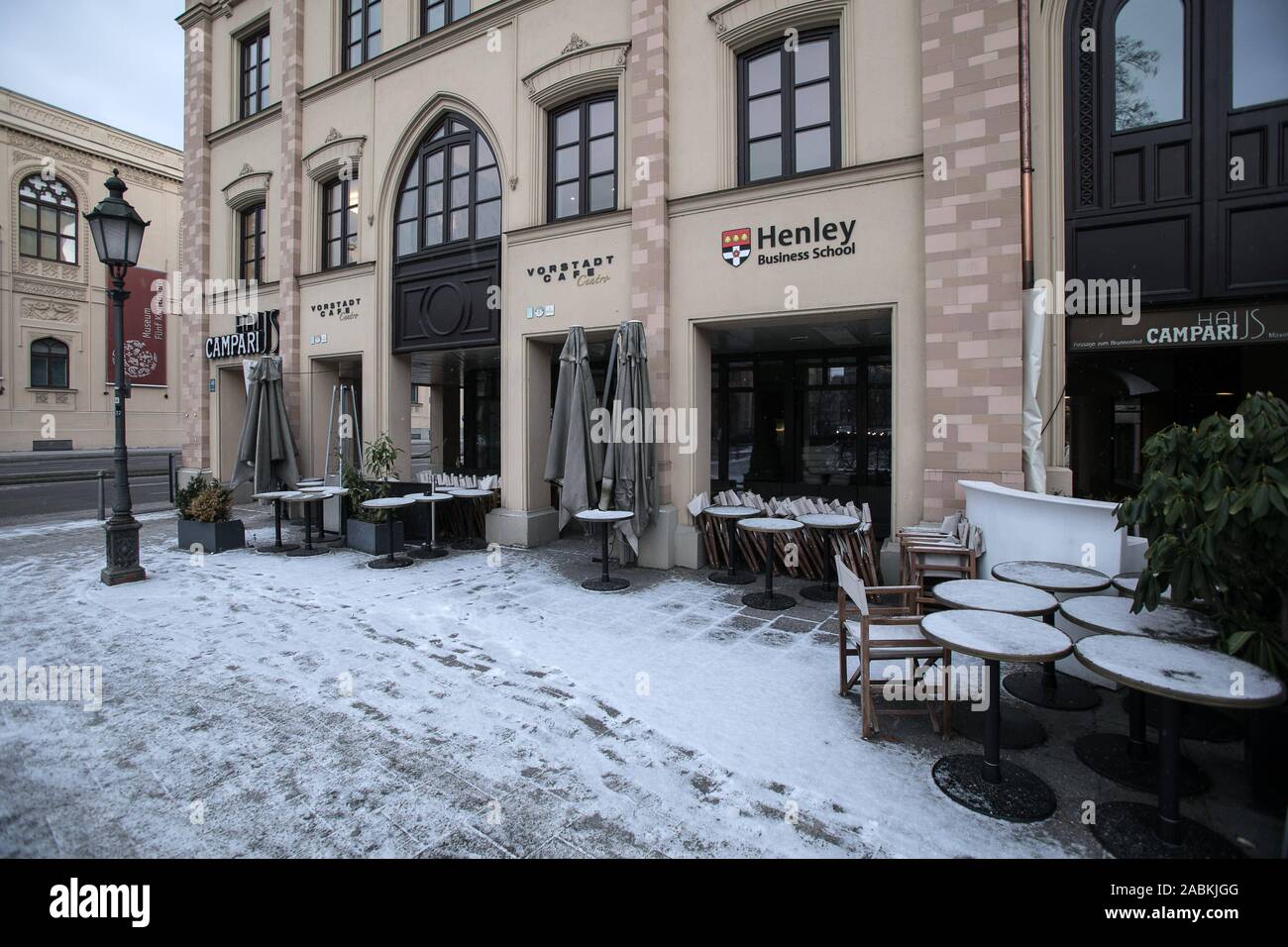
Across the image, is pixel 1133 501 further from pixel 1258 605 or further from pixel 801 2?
pixel 801 2

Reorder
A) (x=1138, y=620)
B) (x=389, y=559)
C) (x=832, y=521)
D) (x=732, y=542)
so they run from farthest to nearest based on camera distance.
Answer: (x=389, y=559) → (x=732, y=542) → (x=832, y=521) → (x=1138, y=620)

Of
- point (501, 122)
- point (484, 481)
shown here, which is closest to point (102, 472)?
point (484, 481)

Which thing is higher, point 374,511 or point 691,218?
point 691,218

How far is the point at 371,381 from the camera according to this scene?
11.7 m

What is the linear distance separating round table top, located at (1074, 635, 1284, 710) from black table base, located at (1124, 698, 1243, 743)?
38.4 inches

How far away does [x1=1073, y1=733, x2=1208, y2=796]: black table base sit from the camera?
321 cm

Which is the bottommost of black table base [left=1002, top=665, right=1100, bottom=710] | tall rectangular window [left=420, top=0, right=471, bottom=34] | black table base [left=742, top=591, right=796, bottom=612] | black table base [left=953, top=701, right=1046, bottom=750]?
black table base [left=953, top=701, right=1046, bottom=750]

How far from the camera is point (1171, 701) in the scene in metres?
2.74

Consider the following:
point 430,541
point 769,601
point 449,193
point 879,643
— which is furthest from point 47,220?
point 879,643

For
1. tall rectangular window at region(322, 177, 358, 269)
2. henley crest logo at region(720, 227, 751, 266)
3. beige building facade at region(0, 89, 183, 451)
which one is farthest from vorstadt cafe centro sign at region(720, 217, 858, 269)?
beige building facade at region(0, 89, 183, 451)

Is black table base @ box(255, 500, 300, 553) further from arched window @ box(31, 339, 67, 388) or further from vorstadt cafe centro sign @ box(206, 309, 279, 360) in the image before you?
arched window @ box(31, 339, 67, 388)

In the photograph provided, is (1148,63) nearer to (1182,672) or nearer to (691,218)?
(691,218)

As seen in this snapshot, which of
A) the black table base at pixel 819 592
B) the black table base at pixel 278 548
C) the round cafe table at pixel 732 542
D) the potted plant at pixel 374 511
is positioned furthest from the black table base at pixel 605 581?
the black table base at pixel 278 548

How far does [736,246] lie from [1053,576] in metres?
5.40
